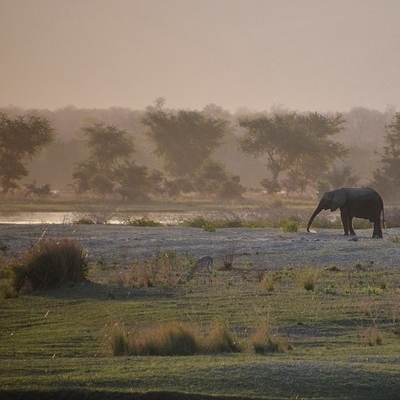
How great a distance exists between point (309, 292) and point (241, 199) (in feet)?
161

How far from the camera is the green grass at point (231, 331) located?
1094 centimetres

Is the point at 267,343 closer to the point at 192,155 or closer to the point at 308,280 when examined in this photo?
the point at 308,280

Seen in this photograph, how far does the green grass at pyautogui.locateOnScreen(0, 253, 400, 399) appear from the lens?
10.9 metres

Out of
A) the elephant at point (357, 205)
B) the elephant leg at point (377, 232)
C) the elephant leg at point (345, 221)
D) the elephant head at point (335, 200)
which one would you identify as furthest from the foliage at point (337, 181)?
the elephant leg at point (377, 232)

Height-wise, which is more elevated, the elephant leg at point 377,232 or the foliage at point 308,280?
the elephant leg at point 377,232

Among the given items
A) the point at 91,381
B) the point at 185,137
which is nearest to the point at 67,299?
the point at 91,381

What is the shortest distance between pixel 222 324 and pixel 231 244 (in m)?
15.2

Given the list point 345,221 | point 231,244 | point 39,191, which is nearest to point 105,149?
point 39,191

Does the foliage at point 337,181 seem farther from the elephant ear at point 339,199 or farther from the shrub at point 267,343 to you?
the shrub at point 267,343

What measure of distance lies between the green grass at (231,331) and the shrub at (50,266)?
59 centimetres

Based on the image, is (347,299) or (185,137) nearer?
(347,299)

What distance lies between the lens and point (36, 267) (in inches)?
802

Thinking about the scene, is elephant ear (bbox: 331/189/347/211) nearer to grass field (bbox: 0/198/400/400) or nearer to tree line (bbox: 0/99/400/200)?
grass field (bbox: 0/198/400/400)

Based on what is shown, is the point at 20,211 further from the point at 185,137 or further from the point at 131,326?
the point at 131,326
